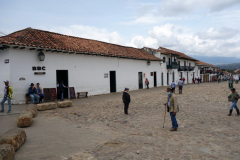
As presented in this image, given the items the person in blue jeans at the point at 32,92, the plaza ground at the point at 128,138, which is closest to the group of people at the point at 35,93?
the person in blue jeans at the point at 32,92

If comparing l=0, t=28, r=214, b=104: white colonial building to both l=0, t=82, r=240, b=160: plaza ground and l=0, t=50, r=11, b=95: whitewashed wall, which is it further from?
l=0, t=82, r=240, b=160: plaza ground

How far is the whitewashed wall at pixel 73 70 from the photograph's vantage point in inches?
440

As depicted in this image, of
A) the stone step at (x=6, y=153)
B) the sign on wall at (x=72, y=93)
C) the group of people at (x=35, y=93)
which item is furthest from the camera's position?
the sign on wall at (x=72, y=93)

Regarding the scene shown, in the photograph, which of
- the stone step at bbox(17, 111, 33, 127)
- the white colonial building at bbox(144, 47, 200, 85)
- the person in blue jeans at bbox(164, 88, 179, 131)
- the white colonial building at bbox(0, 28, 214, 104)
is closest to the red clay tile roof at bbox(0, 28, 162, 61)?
the white colonial building at bbox(0, 28, 214, 104)

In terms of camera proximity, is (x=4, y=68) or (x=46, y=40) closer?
(x=4, y=68)

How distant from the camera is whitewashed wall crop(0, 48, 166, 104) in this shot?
1117 centimetres

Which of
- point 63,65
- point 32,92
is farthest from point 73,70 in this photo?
point 32,92

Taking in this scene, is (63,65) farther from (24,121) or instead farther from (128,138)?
(128,138)

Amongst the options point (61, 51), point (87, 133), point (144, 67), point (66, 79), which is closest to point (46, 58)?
point (61, 51)

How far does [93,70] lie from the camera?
1612 centimetres

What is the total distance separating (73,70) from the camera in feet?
47.3

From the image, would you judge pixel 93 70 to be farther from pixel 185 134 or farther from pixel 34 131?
pixel 185 134

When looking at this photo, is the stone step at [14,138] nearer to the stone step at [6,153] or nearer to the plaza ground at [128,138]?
the plaza ground at [128,138]

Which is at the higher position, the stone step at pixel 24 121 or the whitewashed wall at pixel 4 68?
the whitewashed wall at pixel 4 68
